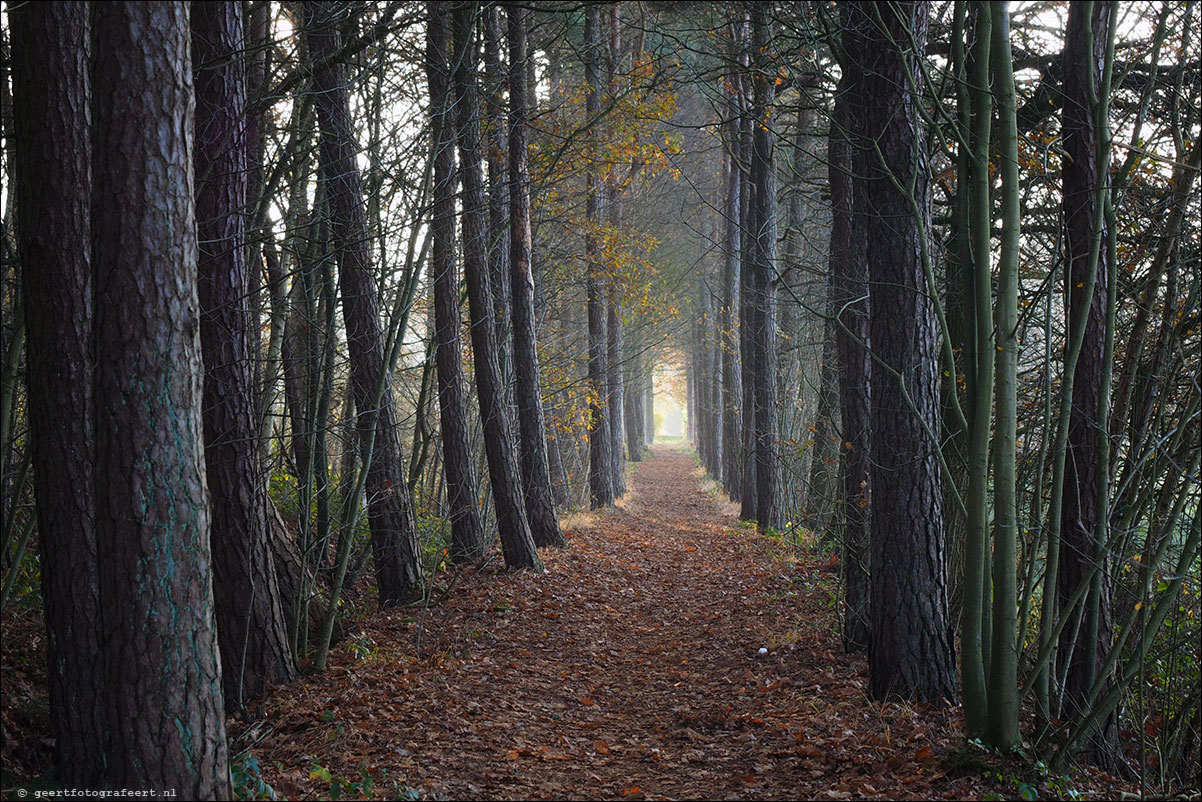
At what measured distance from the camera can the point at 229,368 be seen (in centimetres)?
610

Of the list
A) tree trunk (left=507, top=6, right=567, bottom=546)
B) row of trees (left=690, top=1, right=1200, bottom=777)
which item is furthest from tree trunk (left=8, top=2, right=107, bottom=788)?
tree trunk (left=507, top=6, right=567, bottom=546)

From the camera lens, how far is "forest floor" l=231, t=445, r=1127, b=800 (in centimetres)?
489

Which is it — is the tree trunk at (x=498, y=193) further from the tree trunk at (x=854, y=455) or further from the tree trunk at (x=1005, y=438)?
the tree trunk at (x=1005, y=438)

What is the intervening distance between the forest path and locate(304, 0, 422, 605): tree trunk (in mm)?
724

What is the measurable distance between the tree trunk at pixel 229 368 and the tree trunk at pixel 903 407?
445cm

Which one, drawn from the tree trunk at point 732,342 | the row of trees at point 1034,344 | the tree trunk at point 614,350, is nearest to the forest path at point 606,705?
the row of trees at point 1034,344

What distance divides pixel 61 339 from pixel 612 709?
4.72 m

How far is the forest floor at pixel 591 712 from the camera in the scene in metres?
4.87

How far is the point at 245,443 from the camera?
20.4 ft

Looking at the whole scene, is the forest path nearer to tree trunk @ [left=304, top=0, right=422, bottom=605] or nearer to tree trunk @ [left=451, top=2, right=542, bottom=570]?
tree trunk @ [left=451, top=2, right=542, bottom=570]

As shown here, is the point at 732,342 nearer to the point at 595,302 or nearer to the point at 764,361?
the point at 595,302

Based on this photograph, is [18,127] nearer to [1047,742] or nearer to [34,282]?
[34,282]

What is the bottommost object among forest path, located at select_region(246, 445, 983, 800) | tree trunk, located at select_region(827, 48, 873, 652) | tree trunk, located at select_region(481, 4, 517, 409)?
forest path, located at select_region(246, 445, 983, 800)

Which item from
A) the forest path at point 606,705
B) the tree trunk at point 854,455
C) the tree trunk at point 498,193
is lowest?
the forest path at point 606,705
